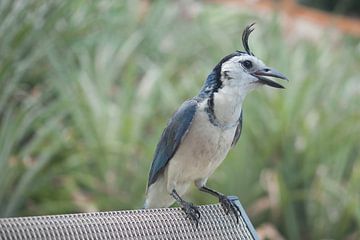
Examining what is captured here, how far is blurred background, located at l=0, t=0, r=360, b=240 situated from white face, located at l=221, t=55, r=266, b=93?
82.1 inches

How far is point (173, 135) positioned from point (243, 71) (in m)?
0.44

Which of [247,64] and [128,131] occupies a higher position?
[247,64]

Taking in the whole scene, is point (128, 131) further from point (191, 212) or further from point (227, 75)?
point (191, 212)

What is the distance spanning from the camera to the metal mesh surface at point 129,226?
2924 millimetres

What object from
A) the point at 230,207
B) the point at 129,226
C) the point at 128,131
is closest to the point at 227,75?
the point at 230,207

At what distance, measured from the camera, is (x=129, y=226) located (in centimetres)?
310

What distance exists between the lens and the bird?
3.93 m

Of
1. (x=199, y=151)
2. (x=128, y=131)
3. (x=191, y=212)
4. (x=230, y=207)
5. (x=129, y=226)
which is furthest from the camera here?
(x=128, y=131)

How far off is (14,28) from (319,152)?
2201mm

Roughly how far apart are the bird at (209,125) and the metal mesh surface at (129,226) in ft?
1.26

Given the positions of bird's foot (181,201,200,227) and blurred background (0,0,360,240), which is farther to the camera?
blurred background (0,0,360,240)

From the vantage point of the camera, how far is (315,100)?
7137 millimetres

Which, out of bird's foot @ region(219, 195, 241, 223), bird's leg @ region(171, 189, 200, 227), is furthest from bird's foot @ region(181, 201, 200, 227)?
bird's foot @ region(219, 195, 241, 223)

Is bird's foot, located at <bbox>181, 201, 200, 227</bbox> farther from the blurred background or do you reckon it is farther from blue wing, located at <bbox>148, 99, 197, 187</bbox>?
the blurred background
